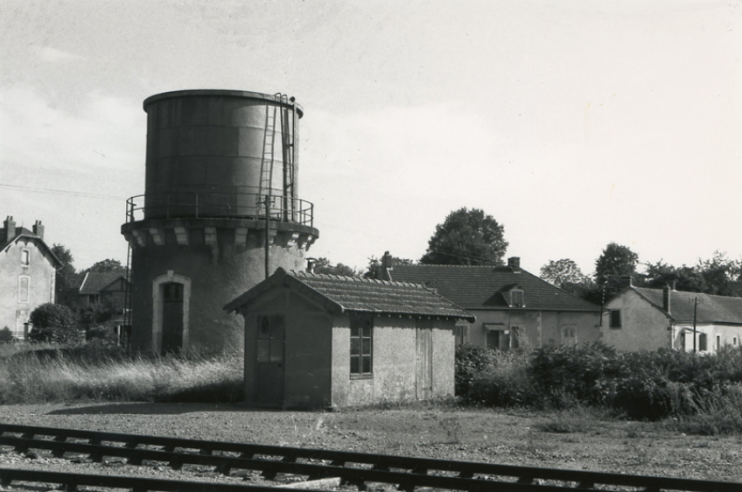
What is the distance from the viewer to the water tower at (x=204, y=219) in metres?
24.5

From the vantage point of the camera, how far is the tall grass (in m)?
19.9

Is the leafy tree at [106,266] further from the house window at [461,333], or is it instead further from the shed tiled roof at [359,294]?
the shed tiled roof at [359,294]

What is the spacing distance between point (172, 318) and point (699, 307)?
39.2 metres

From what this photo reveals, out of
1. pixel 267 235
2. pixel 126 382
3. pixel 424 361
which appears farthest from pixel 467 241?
pixel 126 382

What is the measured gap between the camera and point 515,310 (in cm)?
4628

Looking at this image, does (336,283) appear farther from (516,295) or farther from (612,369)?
(516,295)

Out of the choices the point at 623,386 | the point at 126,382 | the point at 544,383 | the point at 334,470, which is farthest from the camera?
the point at 126,382

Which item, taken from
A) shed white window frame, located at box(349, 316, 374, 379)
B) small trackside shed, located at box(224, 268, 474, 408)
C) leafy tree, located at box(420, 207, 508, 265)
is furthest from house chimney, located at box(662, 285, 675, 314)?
shed white window frame, located at box(349, 316, 374, 379)

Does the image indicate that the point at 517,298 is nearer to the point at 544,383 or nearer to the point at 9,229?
the point at 544,383

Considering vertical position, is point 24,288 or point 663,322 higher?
point 24,288

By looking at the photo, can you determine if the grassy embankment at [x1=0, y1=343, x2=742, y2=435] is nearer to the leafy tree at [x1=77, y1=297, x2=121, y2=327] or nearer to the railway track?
the railway track

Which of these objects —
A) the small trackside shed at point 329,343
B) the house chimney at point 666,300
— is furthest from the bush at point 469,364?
the house chimney at point 666,300

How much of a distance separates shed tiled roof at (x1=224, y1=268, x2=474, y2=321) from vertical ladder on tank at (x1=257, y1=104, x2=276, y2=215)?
592 cm

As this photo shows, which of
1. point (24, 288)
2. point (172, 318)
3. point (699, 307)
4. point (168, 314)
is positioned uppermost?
point (24, 288)
